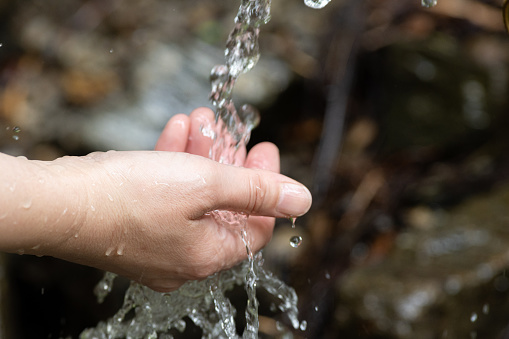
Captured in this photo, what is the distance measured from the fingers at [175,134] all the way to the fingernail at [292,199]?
516 millimetres

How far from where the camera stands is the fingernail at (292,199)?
59.5 inches

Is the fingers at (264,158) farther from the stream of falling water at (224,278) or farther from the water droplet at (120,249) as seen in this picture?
the water droplet at (120,249)

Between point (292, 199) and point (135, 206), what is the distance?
0.45 m

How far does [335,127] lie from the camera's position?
A: 12.3ft

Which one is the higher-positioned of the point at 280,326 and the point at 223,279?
the point at 223,279

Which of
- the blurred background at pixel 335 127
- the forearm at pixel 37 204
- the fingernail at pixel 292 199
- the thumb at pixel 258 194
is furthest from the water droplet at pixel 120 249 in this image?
the blurred background at pixel 335 127

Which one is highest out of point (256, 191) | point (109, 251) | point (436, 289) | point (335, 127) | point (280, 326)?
point (256, 191)

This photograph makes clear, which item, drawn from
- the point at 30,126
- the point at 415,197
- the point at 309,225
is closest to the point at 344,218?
the point at 309,225

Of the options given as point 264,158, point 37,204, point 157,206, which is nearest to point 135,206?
point 157,206

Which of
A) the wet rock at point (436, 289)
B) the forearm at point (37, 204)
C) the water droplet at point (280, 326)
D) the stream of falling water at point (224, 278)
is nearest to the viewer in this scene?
the forearm at point (37, 204)

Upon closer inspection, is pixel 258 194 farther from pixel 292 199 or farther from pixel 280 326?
pixel 280 326

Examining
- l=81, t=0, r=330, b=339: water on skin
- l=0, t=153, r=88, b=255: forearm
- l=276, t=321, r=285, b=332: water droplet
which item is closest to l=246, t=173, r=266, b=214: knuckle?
l=81, t=0, r=330, b=339: water on skin

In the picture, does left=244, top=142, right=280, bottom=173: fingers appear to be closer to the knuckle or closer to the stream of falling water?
the stream of falling water

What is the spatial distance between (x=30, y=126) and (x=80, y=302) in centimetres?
124
